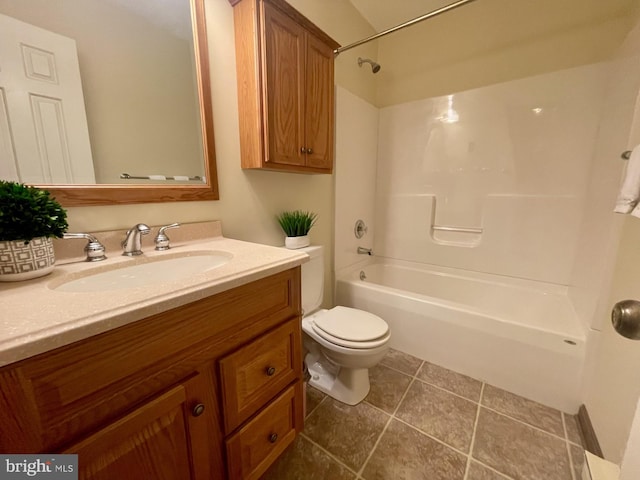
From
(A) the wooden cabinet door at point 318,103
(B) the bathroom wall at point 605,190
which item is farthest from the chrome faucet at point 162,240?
(B) the bathroom wall at point 605,190

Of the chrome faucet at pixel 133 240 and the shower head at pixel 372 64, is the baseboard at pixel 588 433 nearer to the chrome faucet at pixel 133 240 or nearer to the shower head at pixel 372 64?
the chrome faucet at pixel 133 240

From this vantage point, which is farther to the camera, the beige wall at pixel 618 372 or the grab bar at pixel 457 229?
the grab bar at pixel 457 229

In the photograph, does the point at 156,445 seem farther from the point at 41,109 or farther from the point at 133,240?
the point at 41,109

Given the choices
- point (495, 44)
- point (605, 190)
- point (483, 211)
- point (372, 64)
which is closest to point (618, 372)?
point (605, 190)

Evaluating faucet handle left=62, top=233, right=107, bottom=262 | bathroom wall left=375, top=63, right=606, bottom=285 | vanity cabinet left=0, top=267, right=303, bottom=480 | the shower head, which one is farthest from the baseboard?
the shower head

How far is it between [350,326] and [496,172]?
1.60 m

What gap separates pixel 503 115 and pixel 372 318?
1.72 metres

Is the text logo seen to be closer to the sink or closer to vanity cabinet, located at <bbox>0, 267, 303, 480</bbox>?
vanity cabinet, located at <bbox>0, 267, 303, 480</bbox>

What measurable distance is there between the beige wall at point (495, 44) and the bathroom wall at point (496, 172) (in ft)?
0.34

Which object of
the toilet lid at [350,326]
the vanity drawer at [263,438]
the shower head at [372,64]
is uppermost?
the shower head at [372,64]

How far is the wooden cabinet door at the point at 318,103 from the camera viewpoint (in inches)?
52.2

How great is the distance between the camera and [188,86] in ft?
3.55

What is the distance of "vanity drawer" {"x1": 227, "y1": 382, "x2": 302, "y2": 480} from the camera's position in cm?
75

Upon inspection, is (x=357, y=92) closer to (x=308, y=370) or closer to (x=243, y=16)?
(x=243, y=16)
